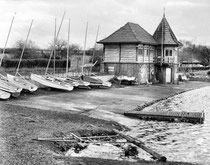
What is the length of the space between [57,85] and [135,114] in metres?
10.7

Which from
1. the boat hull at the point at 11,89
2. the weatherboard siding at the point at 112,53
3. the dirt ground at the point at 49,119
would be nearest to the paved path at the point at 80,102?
the dirt ground at the point at 49,119

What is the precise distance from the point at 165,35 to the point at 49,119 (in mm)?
33636

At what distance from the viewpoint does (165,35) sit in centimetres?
4778

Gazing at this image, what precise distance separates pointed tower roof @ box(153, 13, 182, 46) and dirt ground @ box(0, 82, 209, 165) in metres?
18.9

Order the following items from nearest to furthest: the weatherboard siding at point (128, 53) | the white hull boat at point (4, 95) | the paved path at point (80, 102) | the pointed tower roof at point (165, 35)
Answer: the paved path at point (80, 102), the white hull boat at point (4, 95), the weatherboard siding at point (128, 53), the pointed tower roof at point (165, 35)

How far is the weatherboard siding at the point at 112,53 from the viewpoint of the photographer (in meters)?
43.6

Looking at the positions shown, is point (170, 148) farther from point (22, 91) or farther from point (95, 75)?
point (95, 75)

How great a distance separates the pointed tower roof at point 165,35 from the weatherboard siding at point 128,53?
619 centimetres

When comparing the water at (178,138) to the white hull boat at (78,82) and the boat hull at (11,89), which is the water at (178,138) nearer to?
the boat hull at (11,89)

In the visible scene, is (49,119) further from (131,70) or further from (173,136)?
(131,70)

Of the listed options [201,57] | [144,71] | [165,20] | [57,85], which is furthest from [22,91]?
[201,57]

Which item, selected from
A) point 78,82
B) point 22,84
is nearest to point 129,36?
point 78,82

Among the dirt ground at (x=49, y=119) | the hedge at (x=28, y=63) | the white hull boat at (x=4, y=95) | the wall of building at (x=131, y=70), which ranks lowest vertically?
the dirt ground at (x=49, y=119)

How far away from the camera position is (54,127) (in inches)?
607
